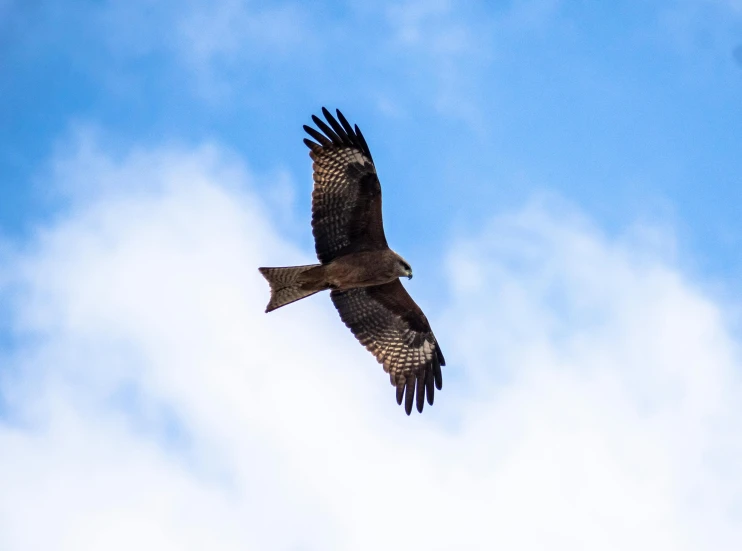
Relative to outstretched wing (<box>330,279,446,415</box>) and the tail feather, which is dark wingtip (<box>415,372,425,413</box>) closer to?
outstretched wing (<box>330,279,446,415</box>)

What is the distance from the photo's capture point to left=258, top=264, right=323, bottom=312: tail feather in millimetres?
15680

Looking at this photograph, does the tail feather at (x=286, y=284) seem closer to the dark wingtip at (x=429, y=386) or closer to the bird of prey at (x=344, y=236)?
the bird of prey at (x=344, y=236)

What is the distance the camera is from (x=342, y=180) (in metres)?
15.4

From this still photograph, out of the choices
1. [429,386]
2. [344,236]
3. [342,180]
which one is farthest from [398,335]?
[342,180]

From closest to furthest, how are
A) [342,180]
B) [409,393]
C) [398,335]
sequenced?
[342,180] < [409,393] < [398,335]

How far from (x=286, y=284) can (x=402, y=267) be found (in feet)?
5.11

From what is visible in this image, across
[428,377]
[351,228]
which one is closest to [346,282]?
[351,228]

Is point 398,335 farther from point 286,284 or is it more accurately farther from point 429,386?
point 286,284

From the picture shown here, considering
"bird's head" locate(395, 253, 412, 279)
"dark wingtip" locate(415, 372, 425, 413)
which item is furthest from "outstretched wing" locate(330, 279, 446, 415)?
"bird's head" locate(395, 253, 412, 279)

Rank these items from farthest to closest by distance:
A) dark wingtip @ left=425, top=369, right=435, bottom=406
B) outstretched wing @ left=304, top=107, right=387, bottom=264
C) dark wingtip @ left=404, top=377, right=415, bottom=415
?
dark wingtip @ left=425, top=369, right=435, bottom=406
dark wingtip @ left=404, top=377, right=415, bottom=415
outstretched wing @ left=304, top=107, right=387, bottom=264

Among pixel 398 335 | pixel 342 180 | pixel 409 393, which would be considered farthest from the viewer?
pixel 398 335

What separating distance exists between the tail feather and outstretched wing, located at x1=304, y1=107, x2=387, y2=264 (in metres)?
0.67

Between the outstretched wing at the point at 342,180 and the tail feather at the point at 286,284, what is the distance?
→ 667 mm

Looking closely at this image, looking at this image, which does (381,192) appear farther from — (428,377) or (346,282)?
Answer: (428,377)
